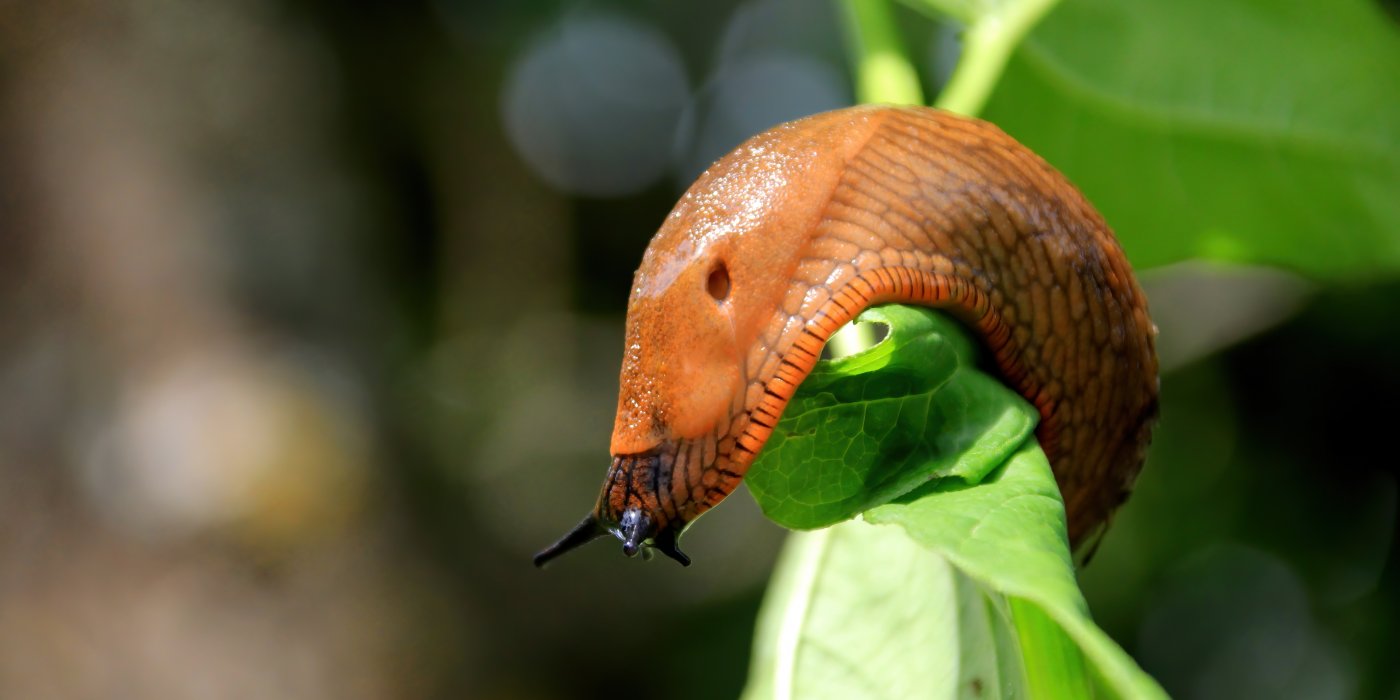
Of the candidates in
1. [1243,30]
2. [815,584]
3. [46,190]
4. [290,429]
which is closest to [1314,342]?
[1243,30]

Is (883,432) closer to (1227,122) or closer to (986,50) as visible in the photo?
(986,50)

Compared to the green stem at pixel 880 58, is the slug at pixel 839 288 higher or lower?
lower

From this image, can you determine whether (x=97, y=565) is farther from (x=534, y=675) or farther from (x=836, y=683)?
(x=836, y=683)

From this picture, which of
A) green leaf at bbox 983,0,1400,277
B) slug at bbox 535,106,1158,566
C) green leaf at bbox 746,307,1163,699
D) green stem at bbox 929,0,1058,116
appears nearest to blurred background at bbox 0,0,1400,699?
green leaf at bbox 983,0,1400,277

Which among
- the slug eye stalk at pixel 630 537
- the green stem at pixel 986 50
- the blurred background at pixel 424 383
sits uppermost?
the green stem at pixel 986 50

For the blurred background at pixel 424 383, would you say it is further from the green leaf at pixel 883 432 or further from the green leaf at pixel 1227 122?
the green leaf at pixel 883 432

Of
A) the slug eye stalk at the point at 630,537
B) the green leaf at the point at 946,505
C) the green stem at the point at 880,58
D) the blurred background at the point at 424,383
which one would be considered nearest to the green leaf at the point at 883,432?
the green leaf at the point at 946,505
